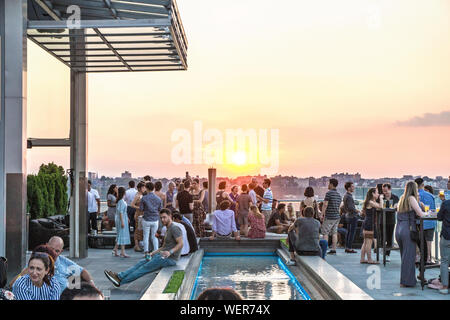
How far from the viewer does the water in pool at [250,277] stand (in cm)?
838

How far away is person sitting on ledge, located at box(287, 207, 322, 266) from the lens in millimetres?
9672

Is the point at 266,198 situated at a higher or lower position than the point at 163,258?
higher

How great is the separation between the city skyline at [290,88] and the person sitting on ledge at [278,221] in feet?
4.12

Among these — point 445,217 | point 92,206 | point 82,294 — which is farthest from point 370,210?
point 82,294

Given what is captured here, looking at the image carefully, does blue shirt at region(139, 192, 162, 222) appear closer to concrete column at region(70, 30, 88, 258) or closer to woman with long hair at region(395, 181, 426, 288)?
concrete column at region(70, 30, 88, 258)

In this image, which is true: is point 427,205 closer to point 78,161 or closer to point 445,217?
point 445,217

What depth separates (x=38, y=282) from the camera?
4449 mm

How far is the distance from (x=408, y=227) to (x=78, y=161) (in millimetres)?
6704

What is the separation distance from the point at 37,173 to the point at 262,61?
753 centimetres

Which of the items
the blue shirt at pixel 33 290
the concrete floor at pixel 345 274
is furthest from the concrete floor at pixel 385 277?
the blue shirt at pixel 33 290

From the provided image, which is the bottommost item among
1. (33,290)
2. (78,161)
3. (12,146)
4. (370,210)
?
(33,290)

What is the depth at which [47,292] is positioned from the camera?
14.7ft

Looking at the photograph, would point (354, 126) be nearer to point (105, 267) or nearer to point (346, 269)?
point (346, 269)
